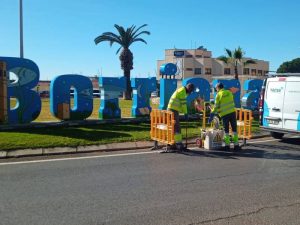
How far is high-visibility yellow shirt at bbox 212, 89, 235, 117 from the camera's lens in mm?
10938

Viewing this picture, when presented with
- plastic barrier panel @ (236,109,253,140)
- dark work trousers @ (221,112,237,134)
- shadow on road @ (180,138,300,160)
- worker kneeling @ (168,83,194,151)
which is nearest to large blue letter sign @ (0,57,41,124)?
worker kneeling @ (168,83,194,151)

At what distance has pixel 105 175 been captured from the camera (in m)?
7.83

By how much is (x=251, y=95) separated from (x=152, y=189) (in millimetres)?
14498

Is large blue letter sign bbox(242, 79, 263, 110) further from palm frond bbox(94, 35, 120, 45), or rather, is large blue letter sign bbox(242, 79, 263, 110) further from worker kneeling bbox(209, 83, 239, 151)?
palm frond bbox(94, 35, 120, 45)

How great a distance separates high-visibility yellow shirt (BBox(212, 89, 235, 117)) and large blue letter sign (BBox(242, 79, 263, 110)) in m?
9.35

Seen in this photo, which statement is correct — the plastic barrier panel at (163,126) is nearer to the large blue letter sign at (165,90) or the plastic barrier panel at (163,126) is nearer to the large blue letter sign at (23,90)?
the large blue letter sign at (23,90)

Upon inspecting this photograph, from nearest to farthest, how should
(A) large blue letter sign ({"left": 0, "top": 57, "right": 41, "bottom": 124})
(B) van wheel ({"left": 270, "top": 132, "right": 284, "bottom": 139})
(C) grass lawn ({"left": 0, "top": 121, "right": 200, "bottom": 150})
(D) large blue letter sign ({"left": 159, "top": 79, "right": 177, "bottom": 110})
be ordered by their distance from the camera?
(C) grass lawn ({"left": 0, "top": 121, "right": 200, "bottom": 150}) → (B) van wheel ({"left": 270, "top": 132, "right": 284, "bottom": 139}) → (A) large blue letter sign ({"left": 0, "top": 57, "right": 41, "bottom": 124}) → (D) large blue letter sign ({"left": 159, "top": 79, "right": 177, "bottom": 110})

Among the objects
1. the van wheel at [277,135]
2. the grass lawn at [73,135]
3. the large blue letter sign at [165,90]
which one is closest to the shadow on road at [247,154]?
the grass lawn at [73,135]

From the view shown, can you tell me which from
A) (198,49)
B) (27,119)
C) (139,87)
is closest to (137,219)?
(27,119)

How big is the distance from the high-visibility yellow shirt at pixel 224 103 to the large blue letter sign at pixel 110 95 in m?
5.96

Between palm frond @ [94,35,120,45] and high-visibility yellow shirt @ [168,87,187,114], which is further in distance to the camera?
palm frond @ [94,35,120,45]

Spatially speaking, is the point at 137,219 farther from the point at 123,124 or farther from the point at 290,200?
the point at 123,124

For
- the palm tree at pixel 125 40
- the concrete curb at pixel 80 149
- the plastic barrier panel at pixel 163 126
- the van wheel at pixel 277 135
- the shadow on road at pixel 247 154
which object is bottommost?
the shadow on road at pixel 247 154

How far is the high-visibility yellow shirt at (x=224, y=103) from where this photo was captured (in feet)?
35.9
